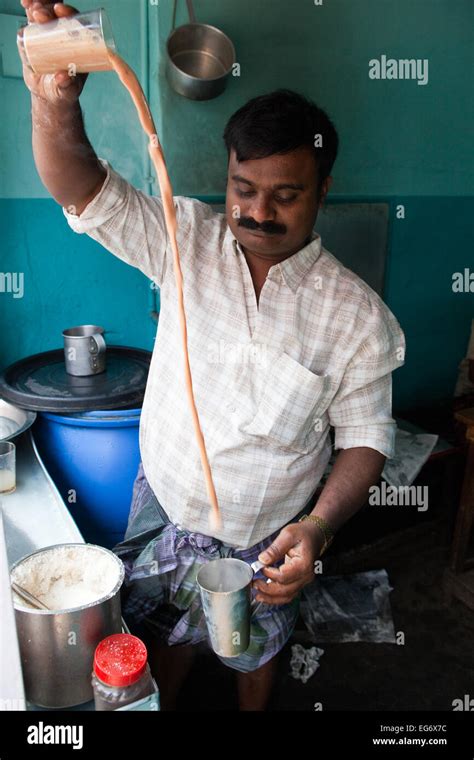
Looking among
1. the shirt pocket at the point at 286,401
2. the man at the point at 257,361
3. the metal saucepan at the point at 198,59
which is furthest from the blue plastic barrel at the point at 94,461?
the metal saucepan at the point at 198,59

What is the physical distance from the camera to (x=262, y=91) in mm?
2914

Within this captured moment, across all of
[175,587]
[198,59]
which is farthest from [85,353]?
[198,59]

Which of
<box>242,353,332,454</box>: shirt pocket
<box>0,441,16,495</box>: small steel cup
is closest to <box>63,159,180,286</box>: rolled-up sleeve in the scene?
<box>242,353,332,454</box>: shirt pocket

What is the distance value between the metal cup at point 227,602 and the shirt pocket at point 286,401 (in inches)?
17.5

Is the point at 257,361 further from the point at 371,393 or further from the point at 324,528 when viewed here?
the point at 324,528

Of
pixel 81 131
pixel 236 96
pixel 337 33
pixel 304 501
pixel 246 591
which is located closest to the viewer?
pixel 246 591

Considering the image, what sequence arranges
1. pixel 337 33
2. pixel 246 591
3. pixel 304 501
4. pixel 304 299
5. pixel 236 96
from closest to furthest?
pixel 246 591 < pixel 304 299 < pixel 304 501 < pixel 236 96 < pixel 337 33

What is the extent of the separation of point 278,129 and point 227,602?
1.24 m

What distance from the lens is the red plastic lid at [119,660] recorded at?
1.21 metres

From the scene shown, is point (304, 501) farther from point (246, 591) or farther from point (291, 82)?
point (291, 82)

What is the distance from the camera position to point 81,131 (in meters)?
1.51

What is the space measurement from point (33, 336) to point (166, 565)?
1506 mm

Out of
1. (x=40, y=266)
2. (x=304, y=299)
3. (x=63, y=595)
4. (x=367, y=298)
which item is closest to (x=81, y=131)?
(x=304, y=299)

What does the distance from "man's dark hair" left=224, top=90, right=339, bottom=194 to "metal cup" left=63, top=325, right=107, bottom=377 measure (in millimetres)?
1053
